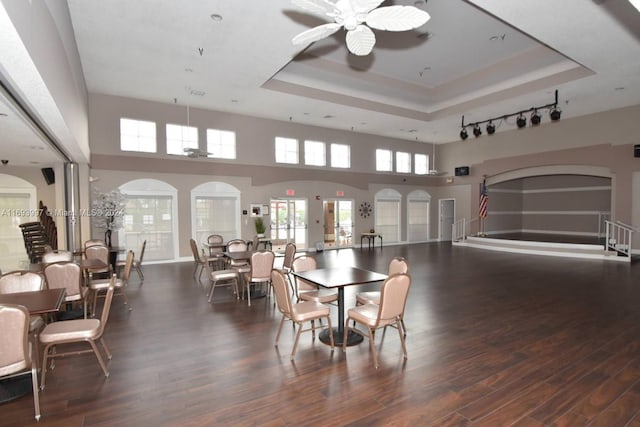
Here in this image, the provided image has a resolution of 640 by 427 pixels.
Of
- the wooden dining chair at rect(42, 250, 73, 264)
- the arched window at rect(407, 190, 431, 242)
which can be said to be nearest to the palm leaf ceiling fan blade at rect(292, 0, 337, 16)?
the wooden dining chair at rect(42, 250, 73, 264)

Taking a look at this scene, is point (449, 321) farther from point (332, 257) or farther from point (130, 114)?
point (130, 114)

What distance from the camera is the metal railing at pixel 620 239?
9797 millimetres

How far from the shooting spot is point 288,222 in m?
11.8

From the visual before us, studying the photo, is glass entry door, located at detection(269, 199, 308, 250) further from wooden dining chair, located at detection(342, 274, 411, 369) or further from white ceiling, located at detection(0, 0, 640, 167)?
wooden dining chair, located at detection(342, 274, 411, 369)

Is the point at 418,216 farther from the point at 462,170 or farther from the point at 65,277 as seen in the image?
the point at 65,277

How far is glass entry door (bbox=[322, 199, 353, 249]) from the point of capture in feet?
42.2

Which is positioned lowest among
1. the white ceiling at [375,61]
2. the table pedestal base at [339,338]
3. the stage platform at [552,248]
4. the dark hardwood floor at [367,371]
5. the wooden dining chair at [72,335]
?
the dark hardwood floor at [367,371]

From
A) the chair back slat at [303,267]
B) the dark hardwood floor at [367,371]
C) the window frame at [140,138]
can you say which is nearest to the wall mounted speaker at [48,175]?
the window frame at [140,138]

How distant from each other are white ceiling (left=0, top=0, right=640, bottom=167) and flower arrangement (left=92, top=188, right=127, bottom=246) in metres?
2.82

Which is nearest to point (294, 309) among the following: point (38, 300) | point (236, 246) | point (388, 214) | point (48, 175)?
point (38, 300)

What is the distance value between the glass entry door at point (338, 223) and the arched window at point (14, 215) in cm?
885

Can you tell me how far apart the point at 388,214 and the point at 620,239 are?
775cm

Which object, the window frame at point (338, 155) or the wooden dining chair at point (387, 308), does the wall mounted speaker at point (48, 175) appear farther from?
the wooden dining chair at point (387, 308)

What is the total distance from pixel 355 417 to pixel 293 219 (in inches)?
378
